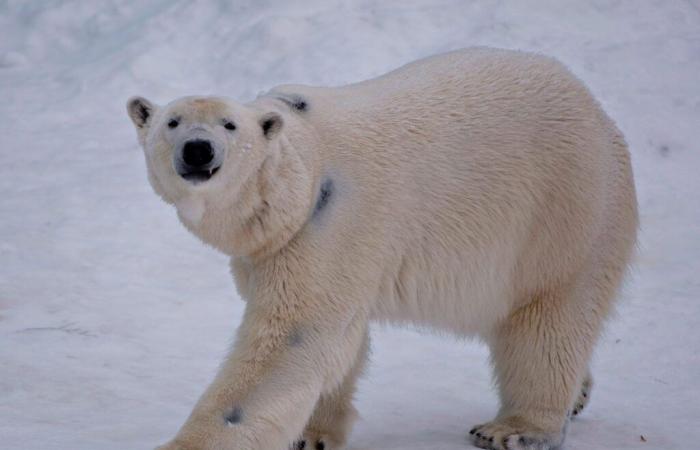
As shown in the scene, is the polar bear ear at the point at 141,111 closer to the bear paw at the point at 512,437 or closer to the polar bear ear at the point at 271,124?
the polar bear ear at the point at 271,124

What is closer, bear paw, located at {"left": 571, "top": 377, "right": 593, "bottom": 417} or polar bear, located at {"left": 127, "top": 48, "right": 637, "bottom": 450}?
polar bear, located at {"left": 127, "top": 48, "right": 637, "bottom": 450}

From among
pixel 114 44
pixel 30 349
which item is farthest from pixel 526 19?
pixel 30 349

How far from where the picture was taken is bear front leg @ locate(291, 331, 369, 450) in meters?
4.97

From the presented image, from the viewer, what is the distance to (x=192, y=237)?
26.2ft

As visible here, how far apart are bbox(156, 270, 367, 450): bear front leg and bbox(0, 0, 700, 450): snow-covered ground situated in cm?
70

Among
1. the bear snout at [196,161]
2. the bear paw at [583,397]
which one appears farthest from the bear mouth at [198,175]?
the bear paw at [583,397]

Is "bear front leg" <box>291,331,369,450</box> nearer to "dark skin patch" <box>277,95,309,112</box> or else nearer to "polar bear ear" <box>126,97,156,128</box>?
"dark skin patch" <box>277,95,309,112</box>

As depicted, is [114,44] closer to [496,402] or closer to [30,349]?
[30,349]

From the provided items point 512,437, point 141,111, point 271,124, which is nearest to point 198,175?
point 271,124

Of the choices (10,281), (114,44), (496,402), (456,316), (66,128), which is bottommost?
(496,402)

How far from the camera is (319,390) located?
4426 mm

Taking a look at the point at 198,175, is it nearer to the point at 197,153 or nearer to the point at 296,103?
the point at 197,153

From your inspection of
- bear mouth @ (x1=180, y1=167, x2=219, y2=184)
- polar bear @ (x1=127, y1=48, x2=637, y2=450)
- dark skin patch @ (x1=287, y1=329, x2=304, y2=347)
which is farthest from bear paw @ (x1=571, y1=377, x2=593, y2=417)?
bear mouth @ (x1=180, y1=167, x2=219, y2=184)

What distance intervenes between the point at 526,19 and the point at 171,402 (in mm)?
5518
